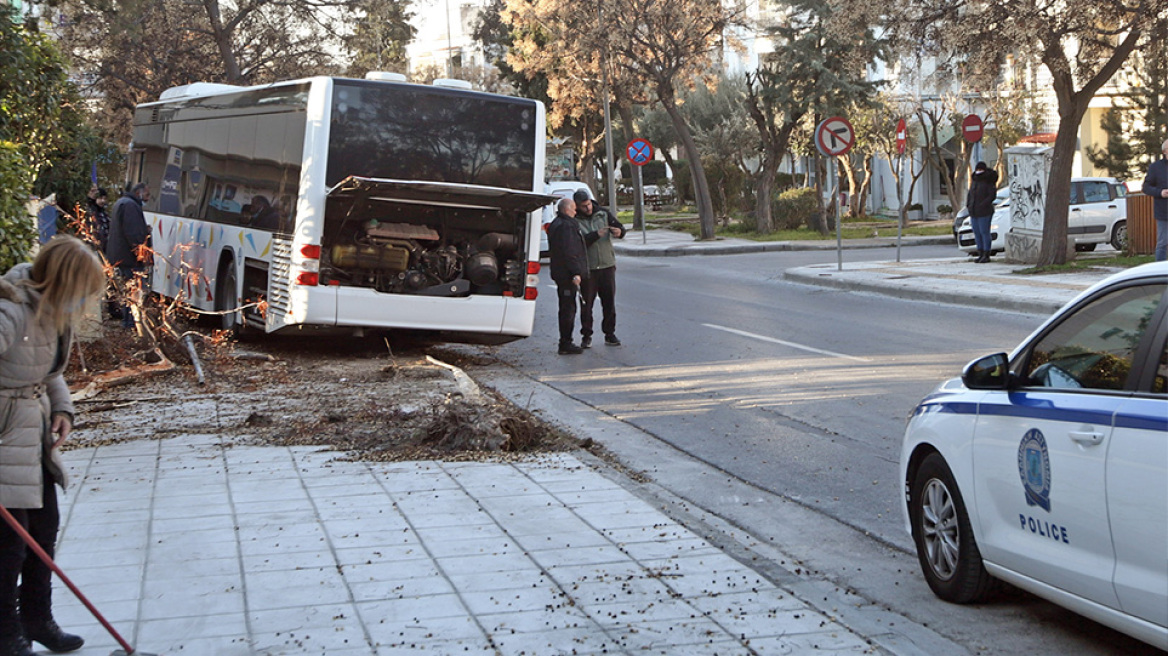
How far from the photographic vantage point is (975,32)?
2152cm

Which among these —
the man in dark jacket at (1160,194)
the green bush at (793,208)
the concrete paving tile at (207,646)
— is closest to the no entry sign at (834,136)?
the man in dark jacket at (1160,194)

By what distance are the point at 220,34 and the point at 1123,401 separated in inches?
1215

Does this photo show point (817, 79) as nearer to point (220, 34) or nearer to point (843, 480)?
point (220, 34)

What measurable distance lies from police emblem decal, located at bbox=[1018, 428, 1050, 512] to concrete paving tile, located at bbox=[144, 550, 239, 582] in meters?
3.42

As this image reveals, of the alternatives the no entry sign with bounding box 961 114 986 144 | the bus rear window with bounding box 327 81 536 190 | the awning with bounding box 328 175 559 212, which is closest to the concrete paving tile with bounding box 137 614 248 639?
the awning with bounding box 328 175 559 212

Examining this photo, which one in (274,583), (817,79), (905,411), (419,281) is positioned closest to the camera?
(274,583)

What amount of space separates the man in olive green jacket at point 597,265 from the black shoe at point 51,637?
10165 millimetres

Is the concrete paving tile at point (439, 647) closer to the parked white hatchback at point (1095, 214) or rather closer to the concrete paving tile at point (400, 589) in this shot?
the concrete paving tile at point (400, 589)

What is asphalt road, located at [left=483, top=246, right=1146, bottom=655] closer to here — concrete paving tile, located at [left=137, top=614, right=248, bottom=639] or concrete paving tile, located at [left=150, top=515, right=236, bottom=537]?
concrete paving tile, located at [left=137, top=614, right=248, bottom=639]

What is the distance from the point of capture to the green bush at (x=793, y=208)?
136ft

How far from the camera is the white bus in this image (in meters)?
13.4

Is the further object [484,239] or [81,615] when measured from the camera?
[484,239]

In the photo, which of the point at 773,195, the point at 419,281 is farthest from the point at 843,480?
the point at 773,195

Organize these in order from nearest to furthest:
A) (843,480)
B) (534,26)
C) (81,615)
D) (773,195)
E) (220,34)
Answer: (81,615) → (843,480) → (220,34) → (773,195) → (534,26)
